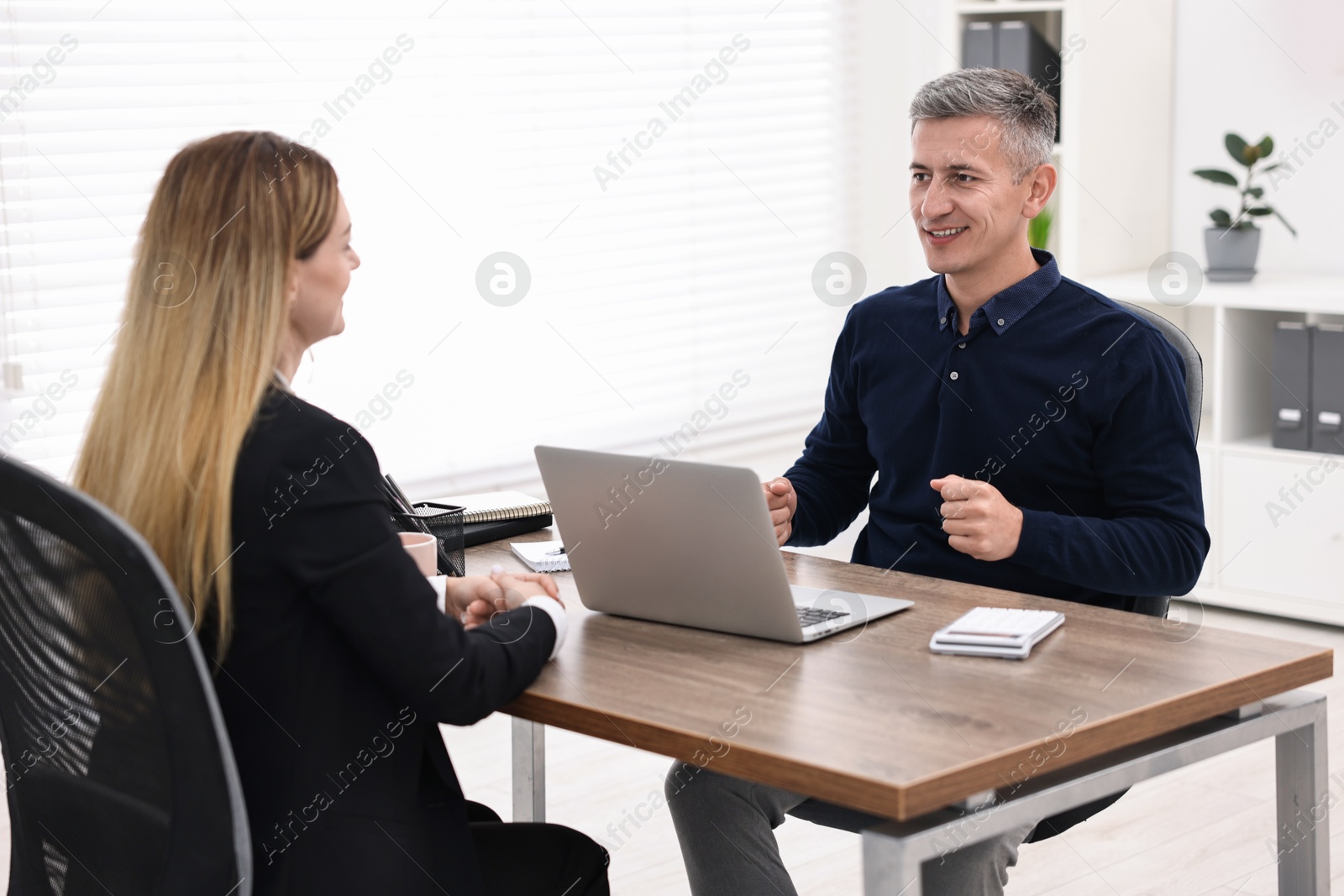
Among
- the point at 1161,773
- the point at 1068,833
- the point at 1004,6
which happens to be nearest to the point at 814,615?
the point at 1161,773

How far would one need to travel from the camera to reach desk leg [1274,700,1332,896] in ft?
5.17

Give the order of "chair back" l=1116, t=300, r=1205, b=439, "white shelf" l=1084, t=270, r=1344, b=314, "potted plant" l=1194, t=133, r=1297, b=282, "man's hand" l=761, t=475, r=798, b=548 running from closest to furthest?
1. "chair back" l=1116, t=300, r=1205, b=439
2. "man's hand" l=761, t=475, r=798, b=548
3. "white shelf" l=1084, t=270, r=1344, b=314
4. "potted plant" l=1194, t=133, r=1297, b=282

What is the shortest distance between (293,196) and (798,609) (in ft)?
2.38

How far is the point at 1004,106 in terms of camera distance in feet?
7.06

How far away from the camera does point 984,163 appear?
7.07 ft

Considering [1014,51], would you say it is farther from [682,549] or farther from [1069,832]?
[682,549]

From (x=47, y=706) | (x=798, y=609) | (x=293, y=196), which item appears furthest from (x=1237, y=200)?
(x=47, y=706)

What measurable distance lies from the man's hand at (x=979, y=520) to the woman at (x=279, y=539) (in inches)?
24.6

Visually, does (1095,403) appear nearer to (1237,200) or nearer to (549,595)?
(549,595)

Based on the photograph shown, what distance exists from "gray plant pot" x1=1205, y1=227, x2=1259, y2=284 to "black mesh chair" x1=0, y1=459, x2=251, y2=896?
347 centimetres

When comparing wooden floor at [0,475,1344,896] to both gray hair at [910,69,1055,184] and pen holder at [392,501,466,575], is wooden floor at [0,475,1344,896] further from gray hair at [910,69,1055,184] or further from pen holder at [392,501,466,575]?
gray hair at [910,69,1055,184]

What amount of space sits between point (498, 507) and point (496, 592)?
545 mm

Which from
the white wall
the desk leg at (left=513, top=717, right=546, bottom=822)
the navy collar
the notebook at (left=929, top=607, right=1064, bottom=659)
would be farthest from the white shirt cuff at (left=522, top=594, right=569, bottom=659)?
the white wall

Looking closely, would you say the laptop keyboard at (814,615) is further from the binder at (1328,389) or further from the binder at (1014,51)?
the binder at (1014,51)
